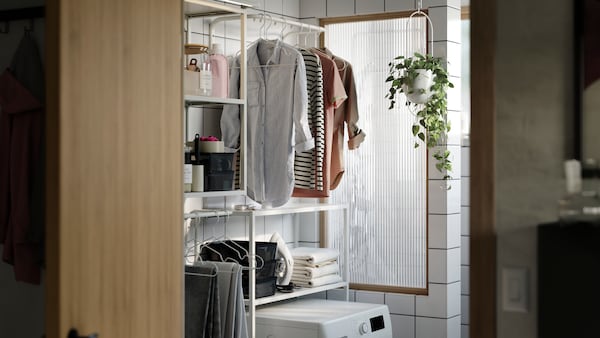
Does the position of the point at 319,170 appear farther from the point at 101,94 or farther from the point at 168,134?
the point at 101,94

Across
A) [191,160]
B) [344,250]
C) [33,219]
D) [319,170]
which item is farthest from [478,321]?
[344,250]

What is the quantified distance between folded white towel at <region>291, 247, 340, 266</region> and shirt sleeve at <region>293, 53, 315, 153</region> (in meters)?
0.61

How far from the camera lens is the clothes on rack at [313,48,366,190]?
4.46 m

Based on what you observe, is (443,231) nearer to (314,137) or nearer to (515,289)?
(314,137)

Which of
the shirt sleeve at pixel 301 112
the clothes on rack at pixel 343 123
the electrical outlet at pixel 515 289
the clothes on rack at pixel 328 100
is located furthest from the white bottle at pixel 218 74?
the electrical outlet at pixel 515 289

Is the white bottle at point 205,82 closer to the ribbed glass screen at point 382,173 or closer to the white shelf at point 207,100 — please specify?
the white shelf at point 207,100

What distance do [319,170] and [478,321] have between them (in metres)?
2.32

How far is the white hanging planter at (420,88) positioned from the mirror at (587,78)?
240cm

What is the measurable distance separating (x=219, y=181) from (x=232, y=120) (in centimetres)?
43

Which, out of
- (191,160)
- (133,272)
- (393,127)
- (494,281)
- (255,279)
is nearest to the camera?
(494,281)

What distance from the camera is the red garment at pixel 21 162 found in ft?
7.77

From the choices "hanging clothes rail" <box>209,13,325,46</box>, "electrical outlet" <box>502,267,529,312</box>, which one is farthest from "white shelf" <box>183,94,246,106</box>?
"electrical outlet" <box>502,267,529,312</box>

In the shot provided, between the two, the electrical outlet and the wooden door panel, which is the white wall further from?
the electrical outlet

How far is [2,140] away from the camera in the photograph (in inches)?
95.9
